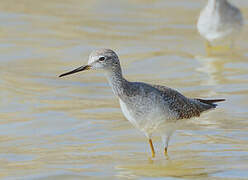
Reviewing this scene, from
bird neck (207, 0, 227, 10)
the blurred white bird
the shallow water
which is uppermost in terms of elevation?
bird neck (207, 0, 227, 10)

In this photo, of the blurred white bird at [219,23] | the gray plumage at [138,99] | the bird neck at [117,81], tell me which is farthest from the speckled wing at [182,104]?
the blurred white bird at [219,23]

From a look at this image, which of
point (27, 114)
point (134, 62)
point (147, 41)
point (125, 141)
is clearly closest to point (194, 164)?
point (125, 141)

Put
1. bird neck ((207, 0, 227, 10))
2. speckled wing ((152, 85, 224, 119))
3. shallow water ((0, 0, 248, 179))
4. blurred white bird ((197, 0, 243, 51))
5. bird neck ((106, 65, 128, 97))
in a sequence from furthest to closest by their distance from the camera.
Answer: bird neck ((207, 0, 227, 10))
blurred white bird ((197, 0, 243, 51))
speckled wing ((152, 85, 224, 119))
shallow water ((0, 0, 248, 179))
bird neck ((106, 65, 128, 97))

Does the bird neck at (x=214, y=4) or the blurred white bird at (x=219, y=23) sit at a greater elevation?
the bird neck at (x=214, y=4)

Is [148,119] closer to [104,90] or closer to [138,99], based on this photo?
[138,99]

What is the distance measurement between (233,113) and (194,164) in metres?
2.41

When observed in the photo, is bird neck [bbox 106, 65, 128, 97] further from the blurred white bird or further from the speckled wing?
the blurred white bird

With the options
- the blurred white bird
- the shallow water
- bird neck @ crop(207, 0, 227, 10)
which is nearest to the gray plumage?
the shallow water

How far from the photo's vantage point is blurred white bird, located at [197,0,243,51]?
1471 centimetres

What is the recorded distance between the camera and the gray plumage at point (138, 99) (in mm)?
8227

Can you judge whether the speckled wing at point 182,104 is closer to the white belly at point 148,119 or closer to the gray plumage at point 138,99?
the gray plumage at point 138,99

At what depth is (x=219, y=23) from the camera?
14828 millimetres

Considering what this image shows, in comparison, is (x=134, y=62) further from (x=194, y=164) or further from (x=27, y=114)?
(x=194, y=164)

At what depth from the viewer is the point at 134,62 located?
13.6m
